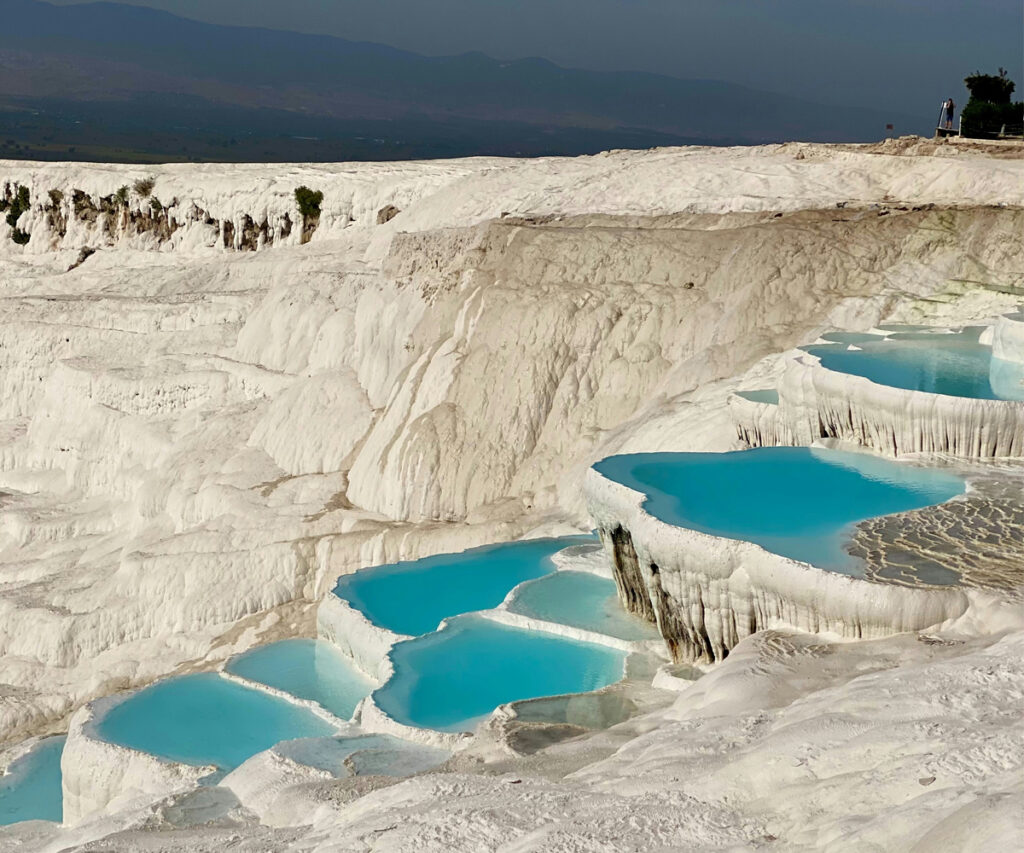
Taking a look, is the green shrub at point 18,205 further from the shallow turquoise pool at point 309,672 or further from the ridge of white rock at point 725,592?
the ridge of white rock at point 725,592

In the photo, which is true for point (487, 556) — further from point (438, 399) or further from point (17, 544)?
A: point (17, 544)

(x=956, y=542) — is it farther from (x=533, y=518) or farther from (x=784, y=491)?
(x=533, y=518)

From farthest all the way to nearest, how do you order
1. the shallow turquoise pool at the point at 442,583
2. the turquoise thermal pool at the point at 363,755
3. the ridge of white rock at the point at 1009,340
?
the ridge of white rock at the point at 1009,340 → the shallow turquoise pool at the point at 442,583 → the turquoise thermal pool at the point at 363,755

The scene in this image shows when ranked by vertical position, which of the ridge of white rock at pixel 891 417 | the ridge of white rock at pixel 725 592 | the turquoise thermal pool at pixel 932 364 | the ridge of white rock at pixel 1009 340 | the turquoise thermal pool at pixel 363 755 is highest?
the ridge of white rock at pixel 1009 340

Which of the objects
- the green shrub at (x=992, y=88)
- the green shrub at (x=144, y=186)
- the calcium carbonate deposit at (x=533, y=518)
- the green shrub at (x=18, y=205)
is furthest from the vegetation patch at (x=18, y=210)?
the green shrub at (x=992, y=88)

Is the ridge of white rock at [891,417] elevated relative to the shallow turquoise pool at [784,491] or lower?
elevated

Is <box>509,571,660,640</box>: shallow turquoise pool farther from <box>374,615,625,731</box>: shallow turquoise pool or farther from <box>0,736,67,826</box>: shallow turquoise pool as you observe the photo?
<box>0,736,67,826</box>: shallow turquoise pool
